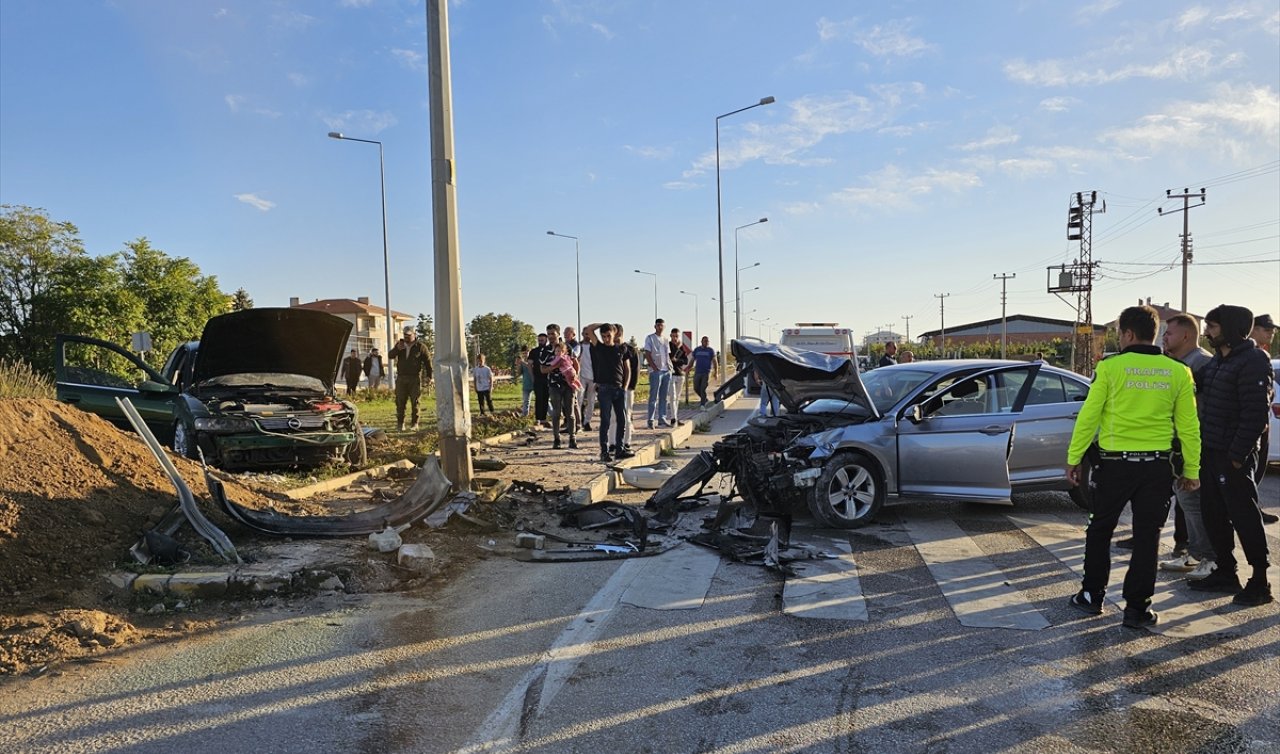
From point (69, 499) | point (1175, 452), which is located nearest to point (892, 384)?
point (1175, 452)

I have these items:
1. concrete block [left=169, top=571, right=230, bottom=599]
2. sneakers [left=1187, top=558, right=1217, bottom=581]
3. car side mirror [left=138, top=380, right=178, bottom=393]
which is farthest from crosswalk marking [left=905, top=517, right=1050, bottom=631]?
car side mirror [left=138, top=380, right=178, bottom=393]

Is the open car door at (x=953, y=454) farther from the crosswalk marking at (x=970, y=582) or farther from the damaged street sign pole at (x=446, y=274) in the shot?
the damaged street sign pole at (x=446, y=274)

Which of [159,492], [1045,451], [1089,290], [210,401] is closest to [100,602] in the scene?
[159,492]

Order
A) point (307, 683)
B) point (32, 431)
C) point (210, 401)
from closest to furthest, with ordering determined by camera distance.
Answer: point (307, 683), point (32, 431), point (210, 401)

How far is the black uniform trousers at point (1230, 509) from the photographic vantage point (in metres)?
5.09

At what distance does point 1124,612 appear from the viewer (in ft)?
15.4

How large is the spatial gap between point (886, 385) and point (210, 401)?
7.70m

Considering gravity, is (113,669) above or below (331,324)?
below

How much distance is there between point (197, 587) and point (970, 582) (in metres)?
5.13

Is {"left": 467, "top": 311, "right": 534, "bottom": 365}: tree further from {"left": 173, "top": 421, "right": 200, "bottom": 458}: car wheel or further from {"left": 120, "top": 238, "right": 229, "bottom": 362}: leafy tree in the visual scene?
{"left": 173, "top": 421, "right": 200, "bottom": 458}: car wheel

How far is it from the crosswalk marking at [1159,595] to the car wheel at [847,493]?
54.4 inches

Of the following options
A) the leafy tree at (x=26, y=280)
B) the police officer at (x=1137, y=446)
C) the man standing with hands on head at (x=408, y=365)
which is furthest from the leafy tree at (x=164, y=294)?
the police officer at (x=1137, y=446)

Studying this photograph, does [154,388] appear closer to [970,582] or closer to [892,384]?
[892,384]

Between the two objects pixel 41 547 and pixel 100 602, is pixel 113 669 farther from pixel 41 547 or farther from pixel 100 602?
pixel 41 547
